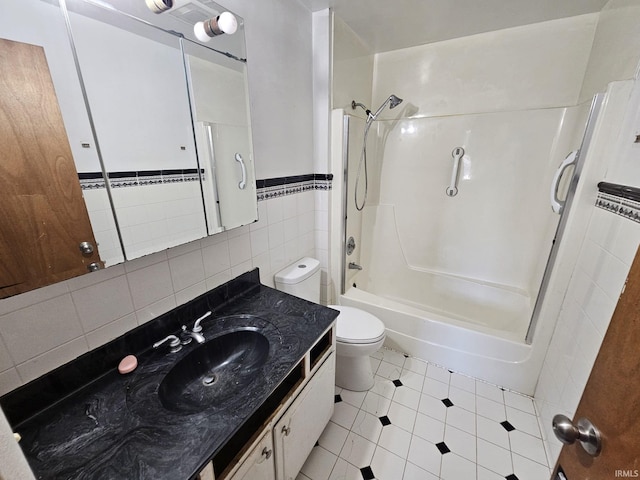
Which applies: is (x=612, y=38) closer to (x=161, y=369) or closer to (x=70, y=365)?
(x=161, y=369)

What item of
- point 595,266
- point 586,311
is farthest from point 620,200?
point 586,311

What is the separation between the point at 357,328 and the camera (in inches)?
63.9

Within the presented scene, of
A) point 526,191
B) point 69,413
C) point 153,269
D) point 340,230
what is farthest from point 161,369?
point 526,191

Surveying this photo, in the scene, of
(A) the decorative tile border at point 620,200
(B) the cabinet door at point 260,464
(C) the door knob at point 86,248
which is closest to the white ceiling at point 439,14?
(A) the decorative tile border at point 620,200

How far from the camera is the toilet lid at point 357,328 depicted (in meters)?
1.55

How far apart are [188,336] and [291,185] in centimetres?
100

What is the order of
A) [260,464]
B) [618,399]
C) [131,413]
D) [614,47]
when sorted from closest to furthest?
[618,399] < [131,413] < [260,464] < [614,47]

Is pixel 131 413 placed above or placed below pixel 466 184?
below

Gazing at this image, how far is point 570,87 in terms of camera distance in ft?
5.85

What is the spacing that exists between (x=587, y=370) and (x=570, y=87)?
1.79 metres

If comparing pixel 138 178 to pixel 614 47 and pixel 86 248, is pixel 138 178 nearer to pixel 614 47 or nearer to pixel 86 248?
pixel 86 248

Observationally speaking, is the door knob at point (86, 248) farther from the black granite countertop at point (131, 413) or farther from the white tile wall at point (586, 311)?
the white tile wall at point (586, 311)

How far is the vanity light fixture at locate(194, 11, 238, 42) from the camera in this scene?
0.89 metres

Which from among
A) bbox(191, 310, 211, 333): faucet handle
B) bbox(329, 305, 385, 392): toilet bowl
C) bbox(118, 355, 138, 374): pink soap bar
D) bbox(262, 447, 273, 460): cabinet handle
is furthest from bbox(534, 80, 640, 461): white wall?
bbox(118, 355, 138, 374): pink soap bar
